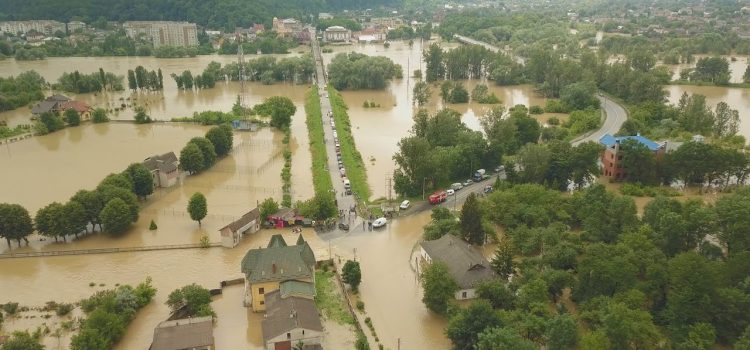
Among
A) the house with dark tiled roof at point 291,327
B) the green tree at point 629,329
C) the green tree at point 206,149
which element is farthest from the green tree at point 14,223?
the green tree at point 629,329

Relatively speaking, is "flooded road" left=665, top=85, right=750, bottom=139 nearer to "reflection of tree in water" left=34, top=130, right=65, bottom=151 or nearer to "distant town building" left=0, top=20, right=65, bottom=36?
"reflection of tree in water" left=34, top=130, right=65, bottom=151

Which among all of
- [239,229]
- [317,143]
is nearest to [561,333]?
[239,229]

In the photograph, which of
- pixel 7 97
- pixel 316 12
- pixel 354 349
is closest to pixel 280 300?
pixel 354 349

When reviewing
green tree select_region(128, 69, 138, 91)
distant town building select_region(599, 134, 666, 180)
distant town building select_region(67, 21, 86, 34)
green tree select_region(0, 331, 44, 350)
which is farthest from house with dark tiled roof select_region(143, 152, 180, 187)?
distant town building select_region(67, 21, 86, 34)

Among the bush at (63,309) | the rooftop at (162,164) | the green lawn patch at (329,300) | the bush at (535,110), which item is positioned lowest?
the green lawn patch at (329,300)

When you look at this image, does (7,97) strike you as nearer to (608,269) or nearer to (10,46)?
(10,46)

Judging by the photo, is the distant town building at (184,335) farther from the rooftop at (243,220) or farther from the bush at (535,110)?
the bush at (535,110)
